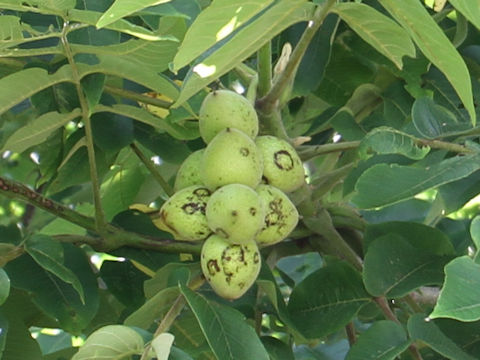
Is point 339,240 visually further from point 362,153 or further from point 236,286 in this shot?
point 236,286

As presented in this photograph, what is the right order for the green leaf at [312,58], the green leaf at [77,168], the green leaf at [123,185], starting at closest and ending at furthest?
the green leaf at [312,58] < the green leaf at [77,168] < the green leaf at [123,185]

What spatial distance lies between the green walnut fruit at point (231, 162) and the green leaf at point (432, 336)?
0.28 meters

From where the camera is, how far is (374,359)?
1099 millimetres

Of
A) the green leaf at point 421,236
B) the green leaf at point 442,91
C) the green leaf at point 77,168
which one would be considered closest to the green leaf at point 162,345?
the green leaf at point 421,236

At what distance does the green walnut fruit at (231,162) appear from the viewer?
3.49ft

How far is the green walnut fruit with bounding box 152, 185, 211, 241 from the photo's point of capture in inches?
42.3

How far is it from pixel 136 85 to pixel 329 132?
0.47 m

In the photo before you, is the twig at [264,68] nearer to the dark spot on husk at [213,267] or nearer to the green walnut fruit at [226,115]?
the green walnut fruit at [226,115]

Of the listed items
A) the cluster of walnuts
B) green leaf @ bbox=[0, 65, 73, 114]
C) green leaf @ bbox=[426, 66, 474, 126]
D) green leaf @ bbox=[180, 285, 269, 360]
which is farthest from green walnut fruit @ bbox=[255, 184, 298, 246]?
green leaf @ bbox=[426, 66, 474, 126]

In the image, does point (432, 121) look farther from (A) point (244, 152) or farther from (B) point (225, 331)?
(B) point (225, 331)

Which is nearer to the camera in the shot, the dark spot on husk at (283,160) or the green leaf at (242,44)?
the green leaf at (242,44)

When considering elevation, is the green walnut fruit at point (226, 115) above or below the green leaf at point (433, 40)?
below

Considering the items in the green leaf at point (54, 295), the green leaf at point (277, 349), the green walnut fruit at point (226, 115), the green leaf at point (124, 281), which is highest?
the green walnut fruit at point (226, 115)

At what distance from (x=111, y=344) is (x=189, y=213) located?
0.61 ft
